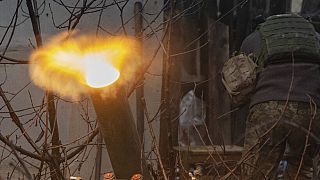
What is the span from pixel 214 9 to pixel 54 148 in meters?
3.99

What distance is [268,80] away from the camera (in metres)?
4.52

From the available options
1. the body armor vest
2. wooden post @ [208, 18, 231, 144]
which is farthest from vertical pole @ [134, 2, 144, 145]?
wooden post @ [208, 18, 231, 144]

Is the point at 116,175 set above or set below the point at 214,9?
below

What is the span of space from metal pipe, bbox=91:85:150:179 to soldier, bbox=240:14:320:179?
115 inches

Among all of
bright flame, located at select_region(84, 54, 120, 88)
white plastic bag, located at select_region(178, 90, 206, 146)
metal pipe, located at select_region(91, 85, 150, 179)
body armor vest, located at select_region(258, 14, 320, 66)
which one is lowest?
white plastic bag, located at select_region(178, 90, 206, 146)

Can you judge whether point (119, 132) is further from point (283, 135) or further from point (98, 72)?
point (283, 135)

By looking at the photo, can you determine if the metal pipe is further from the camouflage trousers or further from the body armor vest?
the body armor vest

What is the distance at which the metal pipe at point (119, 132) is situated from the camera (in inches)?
54.1

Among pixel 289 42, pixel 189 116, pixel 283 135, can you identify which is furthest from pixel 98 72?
pixel 189 116

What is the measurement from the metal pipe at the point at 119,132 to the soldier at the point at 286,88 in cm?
293

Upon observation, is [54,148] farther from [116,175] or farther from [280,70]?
[280,70]

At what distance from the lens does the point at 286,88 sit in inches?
175

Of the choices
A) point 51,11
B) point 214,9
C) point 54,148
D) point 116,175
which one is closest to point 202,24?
point 214,9

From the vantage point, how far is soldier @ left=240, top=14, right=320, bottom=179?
4.39 m
